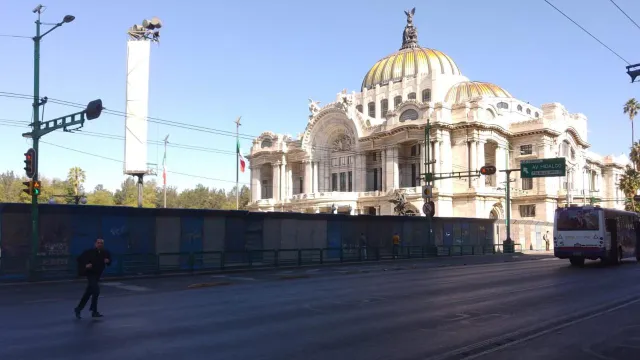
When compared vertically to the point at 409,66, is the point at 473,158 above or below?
below

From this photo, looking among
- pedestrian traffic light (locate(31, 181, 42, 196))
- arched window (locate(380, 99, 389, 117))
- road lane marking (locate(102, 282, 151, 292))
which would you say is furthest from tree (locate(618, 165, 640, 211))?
pedestrian traffic light (locate(31, 181, 42, 196))

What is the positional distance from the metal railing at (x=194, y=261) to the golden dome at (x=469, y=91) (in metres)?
47.0

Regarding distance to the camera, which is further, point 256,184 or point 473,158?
point 256,184

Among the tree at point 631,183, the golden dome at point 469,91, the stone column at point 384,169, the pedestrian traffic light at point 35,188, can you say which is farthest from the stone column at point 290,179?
the pedestrian traffic light at point 35,188

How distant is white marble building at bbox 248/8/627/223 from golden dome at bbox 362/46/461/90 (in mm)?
178

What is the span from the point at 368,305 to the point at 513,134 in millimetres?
68288

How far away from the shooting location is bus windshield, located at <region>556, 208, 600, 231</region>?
29.5 m

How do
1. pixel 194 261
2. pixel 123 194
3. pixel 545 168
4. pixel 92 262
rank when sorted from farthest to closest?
pixel 123 194 → pixel 545 168 → pixel 194 261 → pixel 92 262

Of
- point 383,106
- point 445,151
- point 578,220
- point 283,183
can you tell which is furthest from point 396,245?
point 383,106

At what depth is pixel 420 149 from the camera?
248 feet

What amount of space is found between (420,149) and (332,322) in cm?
6527

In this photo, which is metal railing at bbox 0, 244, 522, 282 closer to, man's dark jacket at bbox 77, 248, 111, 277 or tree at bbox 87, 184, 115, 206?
man's dark jacket at bbox 77, 248, 111, 277

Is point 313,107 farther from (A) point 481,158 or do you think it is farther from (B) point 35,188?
(B) point 35,188

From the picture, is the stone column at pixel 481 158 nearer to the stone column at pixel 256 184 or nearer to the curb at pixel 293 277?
the stone column at pixel 256 184
